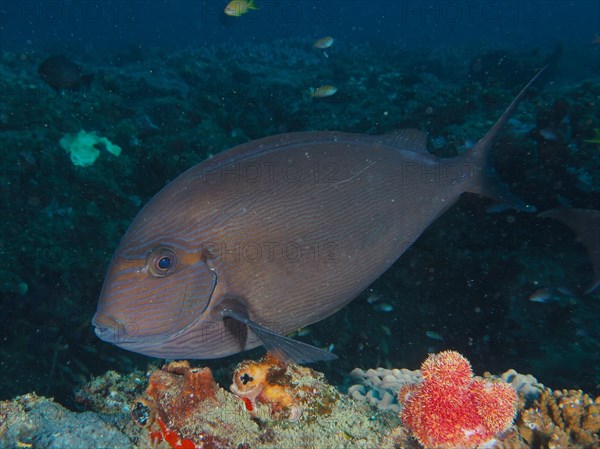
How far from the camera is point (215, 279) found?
239 centimetres

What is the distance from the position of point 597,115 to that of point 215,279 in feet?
18.3

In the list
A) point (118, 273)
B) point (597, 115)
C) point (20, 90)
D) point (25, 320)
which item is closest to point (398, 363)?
point (118, 273)

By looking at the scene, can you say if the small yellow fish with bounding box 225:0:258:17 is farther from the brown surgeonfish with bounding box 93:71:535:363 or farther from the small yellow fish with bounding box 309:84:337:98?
the brown surgeonfish with bounding box 93:71:535:363

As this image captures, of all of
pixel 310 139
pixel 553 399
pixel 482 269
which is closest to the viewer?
pixel 553 399

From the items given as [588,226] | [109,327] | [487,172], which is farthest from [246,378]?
[588,226]

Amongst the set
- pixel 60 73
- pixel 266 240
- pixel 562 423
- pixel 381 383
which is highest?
pixel 266 240

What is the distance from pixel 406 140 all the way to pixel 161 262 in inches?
88.9

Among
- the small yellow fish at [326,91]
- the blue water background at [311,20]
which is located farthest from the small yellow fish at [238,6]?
the blue water background at [311,20]

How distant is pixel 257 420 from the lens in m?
2.52

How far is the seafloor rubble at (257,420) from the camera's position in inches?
91.4

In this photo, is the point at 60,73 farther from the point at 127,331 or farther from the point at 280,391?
the point at 280,391

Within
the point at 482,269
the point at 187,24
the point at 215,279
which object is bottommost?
the point at 187,24

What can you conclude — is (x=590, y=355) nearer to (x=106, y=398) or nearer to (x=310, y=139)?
(x=310, y=139)

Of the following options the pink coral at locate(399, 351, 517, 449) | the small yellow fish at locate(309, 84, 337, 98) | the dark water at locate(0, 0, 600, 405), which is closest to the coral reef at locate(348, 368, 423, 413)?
the dark water at locate(0, 0, 600, 405)
